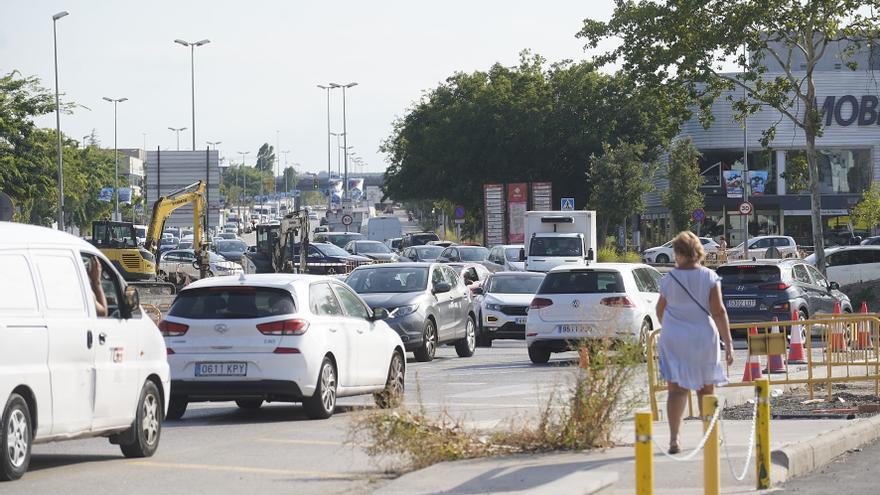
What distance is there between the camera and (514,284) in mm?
31375

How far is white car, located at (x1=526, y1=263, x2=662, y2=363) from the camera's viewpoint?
24.2 m

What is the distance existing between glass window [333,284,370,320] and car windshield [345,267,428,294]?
7.96m

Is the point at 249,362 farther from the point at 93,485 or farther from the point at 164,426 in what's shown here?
the point at 93,485

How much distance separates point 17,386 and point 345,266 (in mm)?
48396

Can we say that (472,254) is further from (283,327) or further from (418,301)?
(283,327)

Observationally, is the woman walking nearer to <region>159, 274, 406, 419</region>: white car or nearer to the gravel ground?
the gravel ground

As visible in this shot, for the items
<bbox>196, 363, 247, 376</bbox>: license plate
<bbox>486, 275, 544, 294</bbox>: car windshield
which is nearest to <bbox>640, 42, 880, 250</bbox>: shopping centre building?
<bbox>486, 275, 544, 294</bbox>: car windshield

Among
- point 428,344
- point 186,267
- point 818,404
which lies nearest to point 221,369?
point 818,404

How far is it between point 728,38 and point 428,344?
44.4ft

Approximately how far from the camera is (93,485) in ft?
36.4

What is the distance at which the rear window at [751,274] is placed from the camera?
29.0 m

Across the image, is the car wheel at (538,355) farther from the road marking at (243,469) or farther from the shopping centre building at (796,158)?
the shopping centre building at (796,158)

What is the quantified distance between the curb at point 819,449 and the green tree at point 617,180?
58829 mm

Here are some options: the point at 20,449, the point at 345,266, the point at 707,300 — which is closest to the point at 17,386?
the point at 20,449
